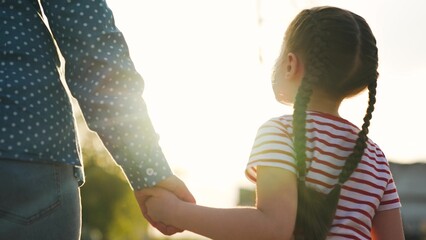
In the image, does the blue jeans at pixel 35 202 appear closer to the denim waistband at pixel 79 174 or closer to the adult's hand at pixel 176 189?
the denim waistband at pixel 79 174

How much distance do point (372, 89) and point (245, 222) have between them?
0.71 m

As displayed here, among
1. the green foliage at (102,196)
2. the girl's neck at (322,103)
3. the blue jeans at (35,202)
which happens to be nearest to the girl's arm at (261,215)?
the girl's neck at (322,103)

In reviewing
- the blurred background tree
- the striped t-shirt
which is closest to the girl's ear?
the striped t-shirt

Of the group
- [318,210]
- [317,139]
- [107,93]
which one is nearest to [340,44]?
[317,139]

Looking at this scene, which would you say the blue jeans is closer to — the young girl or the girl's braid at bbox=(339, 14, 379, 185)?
the young girl

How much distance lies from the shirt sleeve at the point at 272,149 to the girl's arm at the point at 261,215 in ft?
0.08

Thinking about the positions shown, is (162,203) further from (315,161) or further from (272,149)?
(315,161)

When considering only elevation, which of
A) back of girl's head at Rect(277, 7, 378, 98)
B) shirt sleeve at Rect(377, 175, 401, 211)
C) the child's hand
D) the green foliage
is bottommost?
the green foliage

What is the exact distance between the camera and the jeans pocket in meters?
2.13

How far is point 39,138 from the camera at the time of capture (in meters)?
2.20

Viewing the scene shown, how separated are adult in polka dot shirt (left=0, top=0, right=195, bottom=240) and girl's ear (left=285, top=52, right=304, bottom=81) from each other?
0.52 metres

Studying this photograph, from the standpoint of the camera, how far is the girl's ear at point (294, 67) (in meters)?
2.53

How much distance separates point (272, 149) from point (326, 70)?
34cm

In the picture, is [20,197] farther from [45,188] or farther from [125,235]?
[125,235]
